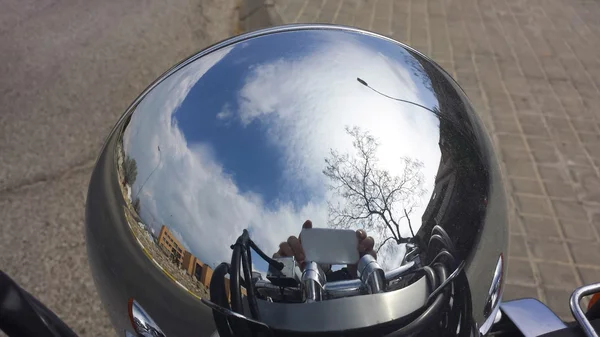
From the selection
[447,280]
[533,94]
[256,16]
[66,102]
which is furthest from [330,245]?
[256,16]

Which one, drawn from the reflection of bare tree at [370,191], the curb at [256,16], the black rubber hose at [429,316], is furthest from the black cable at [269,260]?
the curb at [256,16]

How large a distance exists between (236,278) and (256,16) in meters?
4.81

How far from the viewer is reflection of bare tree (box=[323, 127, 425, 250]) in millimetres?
1158

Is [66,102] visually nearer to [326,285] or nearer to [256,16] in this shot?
[256,16]

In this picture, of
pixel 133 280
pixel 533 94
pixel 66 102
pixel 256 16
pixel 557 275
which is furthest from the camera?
pixel 256 16

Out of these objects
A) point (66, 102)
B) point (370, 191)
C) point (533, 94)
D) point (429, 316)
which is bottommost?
point (533, 94)

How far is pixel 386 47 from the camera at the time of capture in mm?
1563

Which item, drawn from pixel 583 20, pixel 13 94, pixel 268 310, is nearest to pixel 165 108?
pixel 268 310

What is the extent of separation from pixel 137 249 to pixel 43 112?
360 centimetres

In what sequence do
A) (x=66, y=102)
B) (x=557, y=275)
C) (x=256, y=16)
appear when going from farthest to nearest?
(x=256, y=16), (x=66, y=102), (x=557, y=275)

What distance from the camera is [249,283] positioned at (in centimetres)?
115

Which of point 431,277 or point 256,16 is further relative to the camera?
point 256,16

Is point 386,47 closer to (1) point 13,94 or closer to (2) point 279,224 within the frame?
(2) point 279,224

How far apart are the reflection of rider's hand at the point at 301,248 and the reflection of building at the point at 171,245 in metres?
0.21
